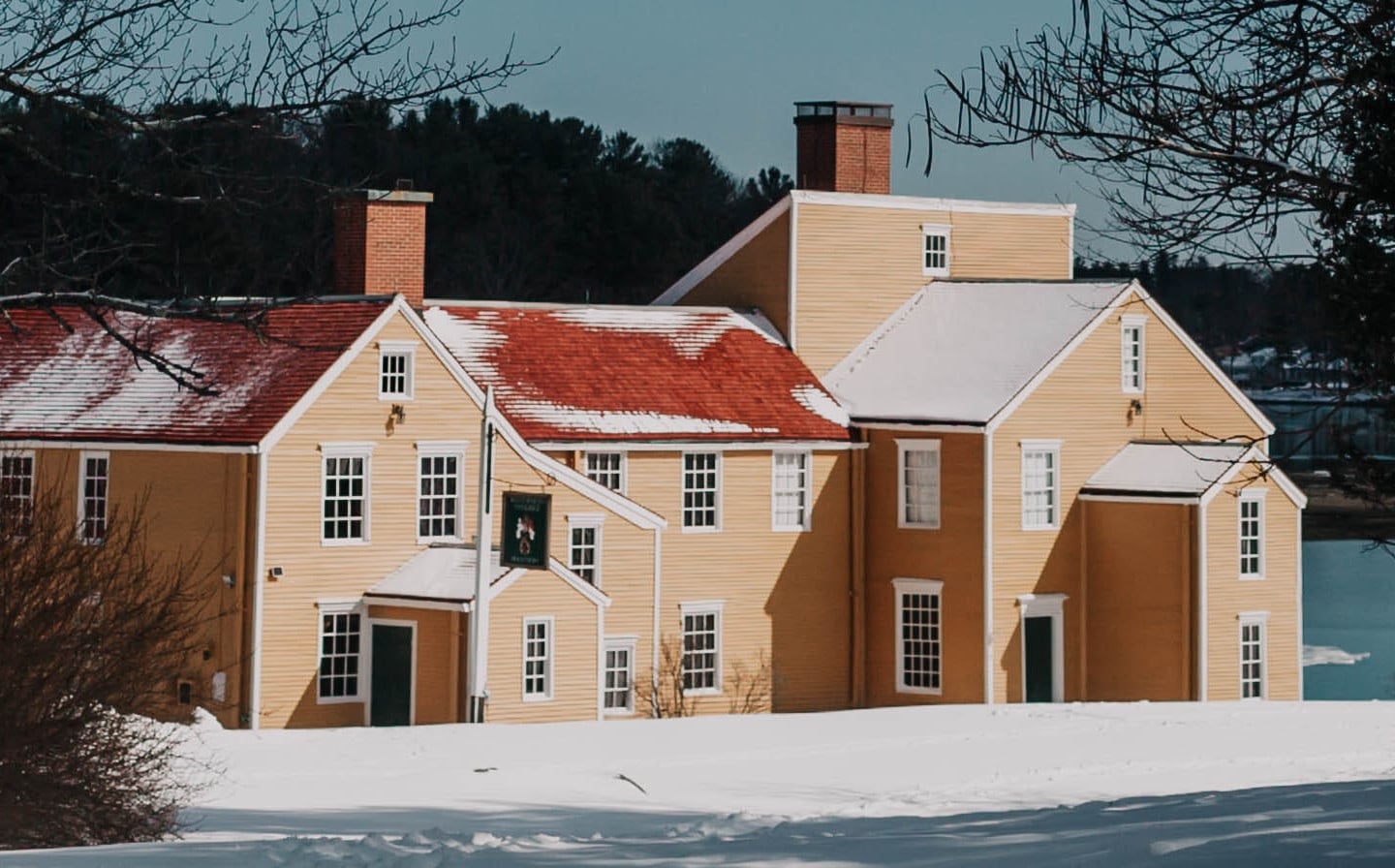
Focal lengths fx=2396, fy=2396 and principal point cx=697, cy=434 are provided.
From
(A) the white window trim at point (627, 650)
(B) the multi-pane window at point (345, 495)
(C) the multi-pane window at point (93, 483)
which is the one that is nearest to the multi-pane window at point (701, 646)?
(A) the white window trim at point (627, 650)

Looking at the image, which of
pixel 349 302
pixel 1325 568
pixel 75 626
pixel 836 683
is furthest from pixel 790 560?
pixel 1325 568

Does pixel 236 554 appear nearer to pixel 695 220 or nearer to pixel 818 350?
pixel 818 350

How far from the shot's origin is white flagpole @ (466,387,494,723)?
1399 inches

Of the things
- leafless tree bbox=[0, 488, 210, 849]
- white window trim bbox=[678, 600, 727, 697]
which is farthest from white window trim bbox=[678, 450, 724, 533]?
leafless tree bbox=[0, 488, 210, 849]

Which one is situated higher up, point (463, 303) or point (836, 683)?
point (463, 303)

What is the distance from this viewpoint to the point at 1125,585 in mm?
42062

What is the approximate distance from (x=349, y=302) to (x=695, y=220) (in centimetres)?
5028

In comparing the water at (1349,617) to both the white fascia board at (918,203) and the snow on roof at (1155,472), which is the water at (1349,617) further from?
the white fascia board at (918,203)

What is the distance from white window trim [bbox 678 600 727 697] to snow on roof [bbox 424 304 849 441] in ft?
9.46

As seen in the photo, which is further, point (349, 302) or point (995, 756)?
point (349, 302)

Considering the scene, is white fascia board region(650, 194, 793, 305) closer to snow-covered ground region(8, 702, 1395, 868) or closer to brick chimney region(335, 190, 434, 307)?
brick chimney region(335, 190, 434, 307)

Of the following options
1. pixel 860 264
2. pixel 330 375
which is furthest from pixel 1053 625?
pixel 330 375

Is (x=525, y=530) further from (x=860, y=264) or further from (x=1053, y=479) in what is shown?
(x=860, y=264)

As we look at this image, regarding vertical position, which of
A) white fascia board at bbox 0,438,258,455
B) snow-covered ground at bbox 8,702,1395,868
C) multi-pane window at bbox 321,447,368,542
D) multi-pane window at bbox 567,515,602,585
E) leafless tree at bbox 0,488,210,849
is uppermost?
white fascia board at bbox 0,438,258,455
